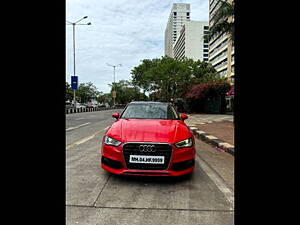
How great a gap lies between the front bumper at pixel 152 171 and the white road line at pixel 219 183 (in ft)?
1.71

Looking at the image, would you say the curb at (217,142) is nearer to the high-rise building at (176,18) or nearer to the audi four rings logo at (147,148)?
the audi four rings logo at (147,148)

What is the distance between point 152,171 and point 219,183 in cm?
110

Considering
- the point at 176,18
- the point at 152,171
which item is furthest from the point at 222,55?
the point at 176,18

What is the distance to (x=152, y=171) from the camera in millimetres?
3229

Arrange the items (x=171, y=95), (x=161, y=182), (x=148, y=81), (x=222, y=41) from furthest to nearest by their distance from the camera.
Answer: (x=222, y=41) → (x=148, y=81) → (x=171, y=95) → (x=161, y=182)

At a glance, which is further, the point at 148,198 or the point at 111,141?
the point at 111,141

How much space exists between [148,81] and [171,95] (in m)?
4.77

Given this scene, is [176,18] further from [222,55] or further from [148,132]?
[148,132]
